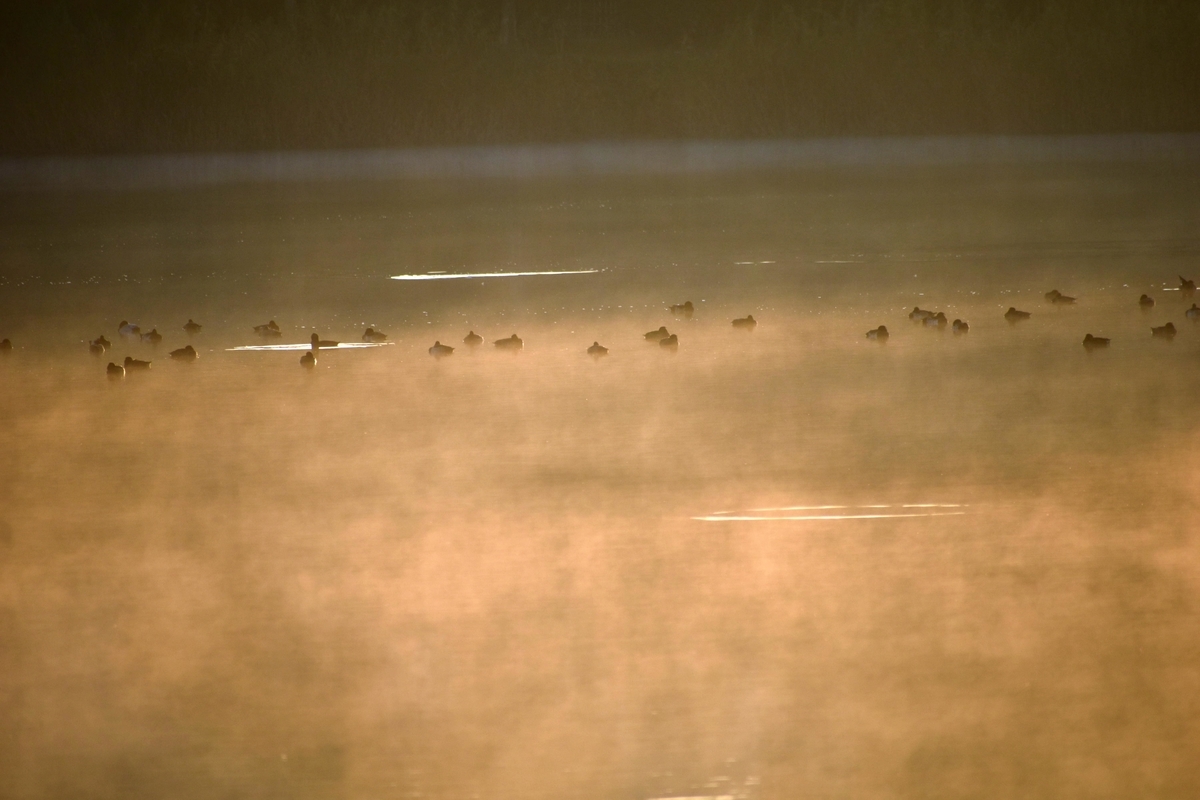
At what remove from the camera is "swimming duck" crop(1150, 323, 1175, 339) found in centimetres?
212

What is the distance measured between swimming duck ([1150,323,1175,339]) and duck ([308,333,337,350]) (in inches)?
65.8

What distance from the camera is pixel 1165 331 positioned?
2.13m

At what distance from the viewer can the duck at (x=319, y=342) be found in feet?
7.08

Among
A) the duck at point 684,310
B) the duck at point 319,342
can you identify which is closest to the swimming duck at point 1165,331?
the duck at point 684,310

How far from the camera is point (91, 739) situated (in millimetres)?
1031

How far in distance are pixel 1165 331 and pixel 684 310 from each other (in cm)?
97

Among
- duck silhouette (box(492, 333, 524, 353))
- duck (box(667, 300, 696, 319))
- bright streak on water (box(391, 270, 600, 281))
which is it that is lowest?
duck silhouette (box(492, 333, 524, 353))

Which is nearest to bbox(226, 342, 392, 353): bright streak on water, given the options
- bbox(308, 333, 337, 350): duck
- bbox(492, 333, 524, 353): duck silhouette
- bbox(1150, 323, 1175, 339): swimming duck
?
bbox(308, 333, 337, 350): duck

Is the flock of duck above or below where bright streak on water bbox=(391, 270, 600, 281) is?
below

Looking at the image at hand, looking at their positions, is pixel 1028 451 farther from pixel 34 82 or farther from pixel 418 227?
pixel 34 82

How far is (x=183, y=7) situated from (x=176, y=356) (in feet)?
9.68

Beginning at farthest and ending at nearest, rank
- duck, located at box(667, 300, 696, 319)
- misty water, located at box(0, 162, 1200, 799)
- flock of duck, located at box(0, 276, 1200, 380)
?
1. duck, located at box(667, 300, 696, 319)
2. flock of duck, located at box(0, 276, 1200, 380)
3. misty water, located at box(0, 162, 1200, 799)

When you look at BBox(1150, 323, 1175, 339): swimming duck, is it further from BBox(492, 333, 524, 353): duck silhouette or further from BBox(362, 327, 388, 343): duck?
BBox(362, 327, 388, 343): duck

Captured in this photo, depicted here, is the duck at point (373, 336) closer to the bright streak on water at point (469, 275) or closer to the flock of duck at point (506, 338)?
the flock of duck at point (506, 338)
